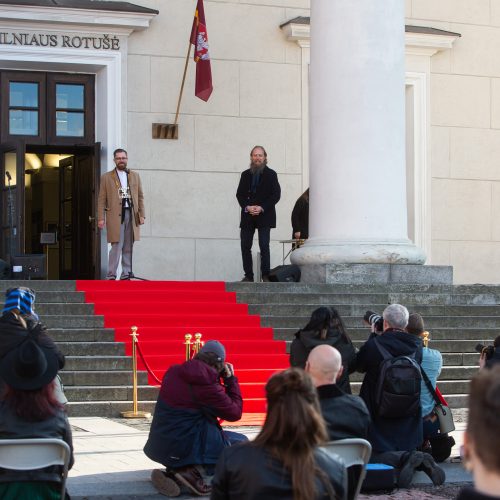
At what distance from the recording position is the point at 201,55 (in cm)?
1888

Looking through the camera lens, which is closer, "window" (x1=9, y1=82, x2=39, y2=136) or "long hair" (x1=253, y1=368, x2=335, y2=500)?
"long hair" (x1=253, y1=368, x2=335, y2=500)

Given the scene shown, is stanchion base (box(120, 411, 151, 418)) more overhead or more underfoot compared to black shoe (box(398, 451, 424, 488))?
Result: more underfoot

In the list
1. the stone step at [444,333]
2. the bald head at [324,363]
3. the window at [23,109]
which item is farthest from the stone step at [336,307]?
the bald head at [324,363]

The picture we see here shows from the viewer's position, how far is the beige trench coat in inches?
669

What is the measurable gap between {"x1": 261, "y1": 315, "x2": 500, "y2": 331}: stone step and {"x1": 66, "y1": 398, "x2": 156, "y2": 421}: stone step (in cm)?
292

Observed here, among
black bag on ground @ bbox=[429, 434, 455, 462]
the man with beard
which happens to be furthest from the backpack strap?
the man with beard

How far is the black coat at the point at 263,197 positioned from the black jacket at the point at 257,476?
1258cm

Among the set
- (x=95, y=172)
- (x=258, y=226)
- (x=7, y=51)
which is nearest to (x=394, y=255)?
(x=258, y=226)

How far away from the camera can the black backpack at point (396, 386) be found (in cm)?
863

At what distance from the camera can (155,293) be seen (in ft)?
50.1

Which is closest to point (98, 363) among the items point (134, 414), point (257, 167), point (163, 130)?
point (134, 414)

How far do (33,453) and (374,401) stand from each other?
3760mm

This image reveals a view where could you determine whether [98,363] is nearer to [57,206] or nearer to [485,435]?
[57,206]

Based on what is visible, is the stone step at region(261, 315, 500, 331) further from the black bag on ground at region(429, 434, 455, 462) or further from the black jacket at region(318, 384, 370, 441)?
the black jacket at region(318, 384, 370, 441)
